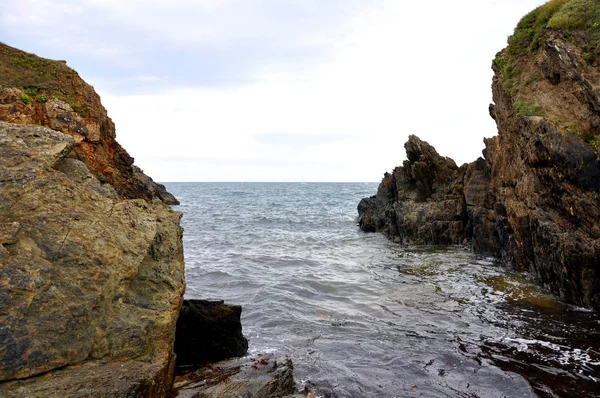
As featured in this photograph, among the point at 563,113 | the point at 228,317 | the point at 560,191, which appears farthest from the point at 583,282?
the point at 228,317

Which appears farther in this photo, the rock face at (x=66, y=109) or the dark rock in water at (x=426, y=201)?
the dark rock in water at (x=426, y=201)

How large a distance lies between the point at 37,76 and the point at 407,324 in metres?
11.3

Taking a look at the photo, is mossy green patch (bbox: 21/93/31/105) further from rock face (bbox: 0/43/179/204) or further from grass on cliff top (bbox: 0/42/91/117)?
grass on cliff top (bbox: 0/42/91/117)

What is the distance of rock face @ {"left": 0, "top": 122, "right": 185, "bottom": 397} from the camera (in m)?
5.22

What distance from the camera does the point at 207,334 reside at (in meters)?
9.12

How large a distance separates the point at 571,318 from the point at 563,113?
836 centimetres

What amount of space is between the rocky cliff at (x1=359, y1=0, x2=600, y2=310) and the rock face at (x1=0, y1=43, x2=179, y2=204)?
13297 millimetres

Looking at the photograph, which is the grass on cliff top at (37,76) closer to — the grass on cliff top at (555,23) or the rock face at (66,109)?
the rock face at (66,109)

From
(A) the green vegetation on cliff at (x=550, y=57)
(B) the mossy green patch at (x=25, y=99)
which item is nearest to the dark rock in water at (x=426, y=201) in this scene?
(A) the green vegetation on cliff at (x=550, y=57)

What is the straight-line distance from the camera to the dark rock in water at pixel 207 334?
8.70 meters

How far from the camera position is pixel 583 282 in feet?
43.0

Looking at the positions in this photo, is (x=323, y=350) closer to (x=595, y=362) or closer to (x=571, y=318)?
(x=595, y=362)

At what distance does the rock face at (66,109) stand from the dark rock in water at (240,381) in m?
4.32

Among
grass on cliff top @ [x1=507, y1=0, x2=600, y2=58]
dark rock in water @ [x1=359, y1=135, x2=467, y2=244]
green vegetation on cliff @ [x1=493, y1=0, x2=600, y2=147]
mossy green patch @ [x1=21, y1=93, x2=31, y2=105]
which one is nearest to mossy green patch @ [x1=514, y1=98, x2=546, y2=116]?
green vegetation on cliff @ [x1=493, y1=0, x2=600, y2=147]
